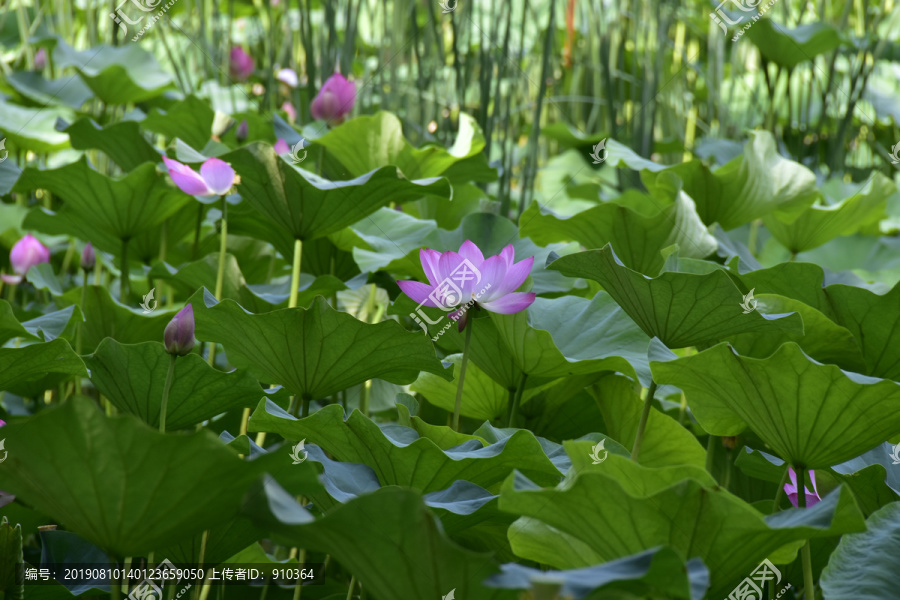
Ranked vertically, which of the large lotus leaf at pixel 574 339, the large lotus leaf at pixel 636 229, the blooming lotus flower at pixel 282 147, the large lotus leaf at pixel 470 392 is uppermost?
the blooming lotus flower at pixel 282 147

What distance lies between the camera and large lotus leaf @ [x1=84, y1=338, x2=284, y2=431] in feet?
2.56

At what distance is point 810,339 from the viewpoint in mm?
827

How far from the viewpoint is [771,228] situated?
1.33 m

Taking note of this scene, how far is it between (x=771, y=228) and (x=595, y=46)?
1099 mm

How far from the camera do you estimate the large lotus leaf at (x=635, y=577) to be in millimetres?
394

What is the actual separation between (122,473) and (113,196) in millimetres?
725

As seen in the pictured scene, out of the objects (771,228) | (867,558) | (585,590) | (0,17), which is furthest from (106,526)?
(0,17)

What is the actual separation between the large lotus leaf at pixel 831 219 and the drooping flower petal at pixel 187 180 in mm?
878

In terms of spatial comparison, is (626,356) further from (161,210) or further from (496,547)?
(161,210)

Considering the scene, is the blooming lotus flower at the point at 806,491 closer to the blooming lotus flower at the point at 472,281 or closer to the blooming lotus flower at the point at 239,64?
the blooming lotus flower at the point at 472,281

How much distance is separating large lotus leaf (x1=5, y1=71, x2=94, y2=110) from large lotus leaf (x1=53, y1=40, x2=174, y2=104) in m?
0.05

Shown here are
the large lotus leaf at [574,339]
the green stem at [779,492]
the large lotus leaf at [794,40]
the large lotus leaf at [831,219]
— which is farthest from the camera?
the large lotus leaf at [794,40]
